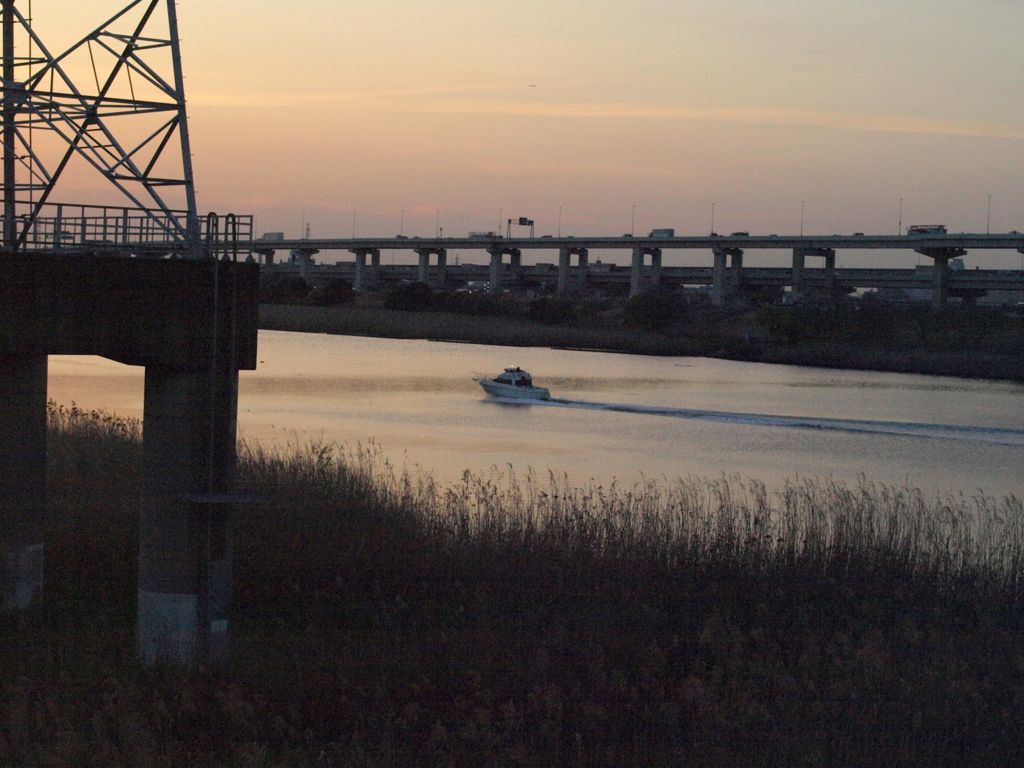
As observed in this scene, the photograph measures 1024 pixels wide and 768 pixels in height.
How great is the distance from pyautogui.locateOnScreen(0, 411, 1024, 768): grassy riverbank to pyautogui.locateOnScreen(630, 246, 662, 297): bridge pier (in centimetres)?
10650

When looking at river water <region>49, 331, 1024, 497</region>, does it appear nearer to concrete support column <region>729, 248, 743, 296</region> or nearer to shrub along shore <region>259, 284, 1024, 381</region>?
shrub along shore <region>259, 284, 1024, 381</region>

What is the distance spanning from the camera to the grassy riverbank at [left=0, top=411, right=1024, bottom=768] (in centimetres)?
944

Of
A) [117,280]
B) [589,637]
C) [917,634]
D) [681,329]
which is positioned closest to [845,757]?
[917,634]

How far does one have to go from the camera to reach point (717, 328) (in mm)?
106188

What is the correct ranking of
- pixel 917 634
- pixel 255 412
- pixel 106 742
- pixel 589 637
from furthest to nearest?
pixel 255 412, pixel 589 637, pixel 917 634, pixel 106 742

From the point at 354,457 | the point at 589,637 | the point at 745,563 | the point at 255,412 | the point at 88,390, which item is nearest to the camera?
the point at 589,637

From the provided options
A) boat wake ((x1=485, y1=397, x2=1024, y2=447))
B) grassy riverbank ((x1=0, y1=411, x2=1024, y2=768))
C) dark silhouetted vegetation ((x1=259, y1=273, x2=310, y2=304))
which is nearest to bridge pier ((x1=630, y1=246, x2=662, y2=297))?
dark silhouetted vegetation ((x1=259, y1=273, x2=310, y2=304))

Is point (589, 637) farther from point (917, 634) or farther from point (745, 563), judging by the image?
point (745, 563)

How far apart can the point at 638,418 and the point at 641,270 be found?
78.8m

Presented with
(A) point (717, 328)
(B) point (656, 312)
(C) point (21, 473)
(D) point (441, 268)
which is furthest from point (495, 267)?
(C) point (21, 473)

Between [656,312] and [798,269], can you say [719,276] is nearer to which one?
[798,269]

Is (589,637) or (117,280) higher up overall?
(117,280)

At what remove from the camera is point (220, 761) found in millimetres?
8992

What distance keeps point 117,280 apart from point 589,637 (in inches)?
230
